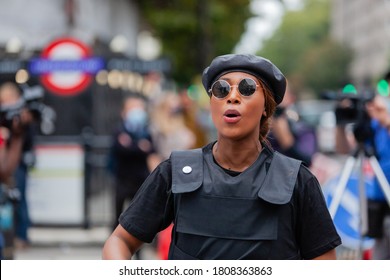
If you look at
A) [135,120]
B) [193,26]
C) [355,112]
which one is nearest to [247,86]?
[355,112]

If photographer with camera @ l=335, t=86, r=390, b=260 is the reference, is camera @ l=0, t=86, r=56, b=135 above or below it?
above

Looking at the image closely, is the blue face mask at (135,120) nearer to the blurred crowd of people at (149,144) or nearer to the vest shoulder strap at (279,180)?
the blurred crowd of people at (149,144)

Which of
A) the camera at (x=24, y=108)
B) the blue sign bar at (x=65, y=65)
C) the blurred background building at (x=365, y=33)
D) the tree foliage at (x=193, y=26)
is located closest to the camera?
the camera at (x=24, y=108)

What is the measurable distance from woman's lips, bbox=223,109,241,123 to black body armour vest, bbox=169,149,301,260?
0.59 feet

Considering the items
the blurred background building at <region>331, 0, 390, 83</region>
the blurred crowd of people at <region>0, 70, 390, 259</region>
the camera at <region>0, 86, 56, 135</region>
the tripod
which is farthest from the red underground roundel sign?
the blurred background building at <region>331, 0, 390, 83</region>

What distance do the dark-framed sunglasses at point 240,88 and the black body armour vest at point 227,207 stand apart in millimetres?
246

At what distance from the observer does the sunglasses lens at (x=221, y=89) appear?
3.30 meters

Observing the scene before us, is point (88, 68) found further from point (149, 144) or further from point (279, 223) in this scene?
point (279, 223)

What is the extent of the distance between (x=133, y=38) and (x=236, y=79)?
31.5 m

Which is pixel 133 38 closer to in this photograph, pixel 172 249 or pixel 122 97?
pixel 122 97

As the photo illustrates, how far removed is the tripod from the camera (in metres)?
6.96

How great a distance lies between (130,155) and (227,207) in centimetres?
868

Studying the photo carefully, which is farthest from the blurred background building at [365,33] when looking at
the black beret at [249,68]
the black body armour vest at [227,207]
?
the black body armour vest at [227,207]

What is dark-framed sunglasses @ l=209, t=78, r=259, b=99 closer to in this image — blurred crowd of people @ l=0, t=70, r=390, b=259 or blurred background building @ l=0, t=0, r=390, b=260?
blurred crowd of people @ l=0, t=70, r=390, b=259
